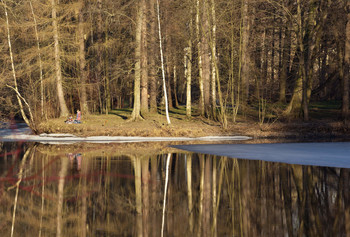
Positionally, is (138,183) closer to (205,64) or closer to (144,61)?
(205,64)

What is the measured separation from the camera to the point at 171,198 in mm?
11141

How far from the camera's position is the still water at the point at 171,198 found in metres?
8.55

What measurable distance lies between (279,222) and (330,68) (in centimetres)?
4340

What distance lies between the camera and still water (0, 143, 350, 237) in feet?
28.0

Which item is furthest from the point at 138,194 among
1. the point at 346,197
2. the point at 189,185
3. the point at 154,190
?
the point at 346,197

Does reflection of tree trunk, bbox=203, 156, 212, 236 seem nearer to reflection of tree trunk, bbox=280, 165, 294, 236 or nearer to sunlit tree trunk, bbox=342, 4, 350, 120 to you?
reflection of tree trunk, bbox=280, 165, 294, 236

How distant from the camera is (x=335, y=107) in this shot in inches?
1863

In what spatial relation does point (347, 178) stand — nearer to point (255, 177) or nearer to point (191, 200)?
point (255, 177)

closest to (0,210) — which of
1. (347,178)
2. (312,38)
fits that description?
(347,178)

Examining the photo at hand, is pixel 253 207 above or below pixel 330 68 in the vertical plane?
below

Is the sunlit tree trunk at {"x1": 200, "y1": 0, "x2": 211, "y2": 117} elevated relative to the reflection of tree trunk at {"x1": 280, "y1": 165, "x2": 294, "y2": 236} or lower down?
elevated

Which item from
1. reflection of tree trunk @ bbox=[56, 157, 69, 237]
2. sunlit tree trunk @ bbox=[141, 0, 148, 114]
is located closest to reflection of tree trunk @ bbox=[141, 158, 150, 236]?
reflection of tree trunk @ bbox=[56, 157, 69, 237]

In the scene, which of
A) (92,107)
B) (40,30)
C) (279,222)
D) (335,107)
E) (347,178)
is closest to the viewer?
(279,222)

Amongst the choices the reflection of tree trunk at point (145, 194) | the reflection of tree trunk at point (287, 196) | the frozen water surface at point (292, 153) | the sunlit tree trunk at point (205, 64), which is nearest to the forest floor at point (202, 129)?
the sunlit tree trunk at point (205, 64)
